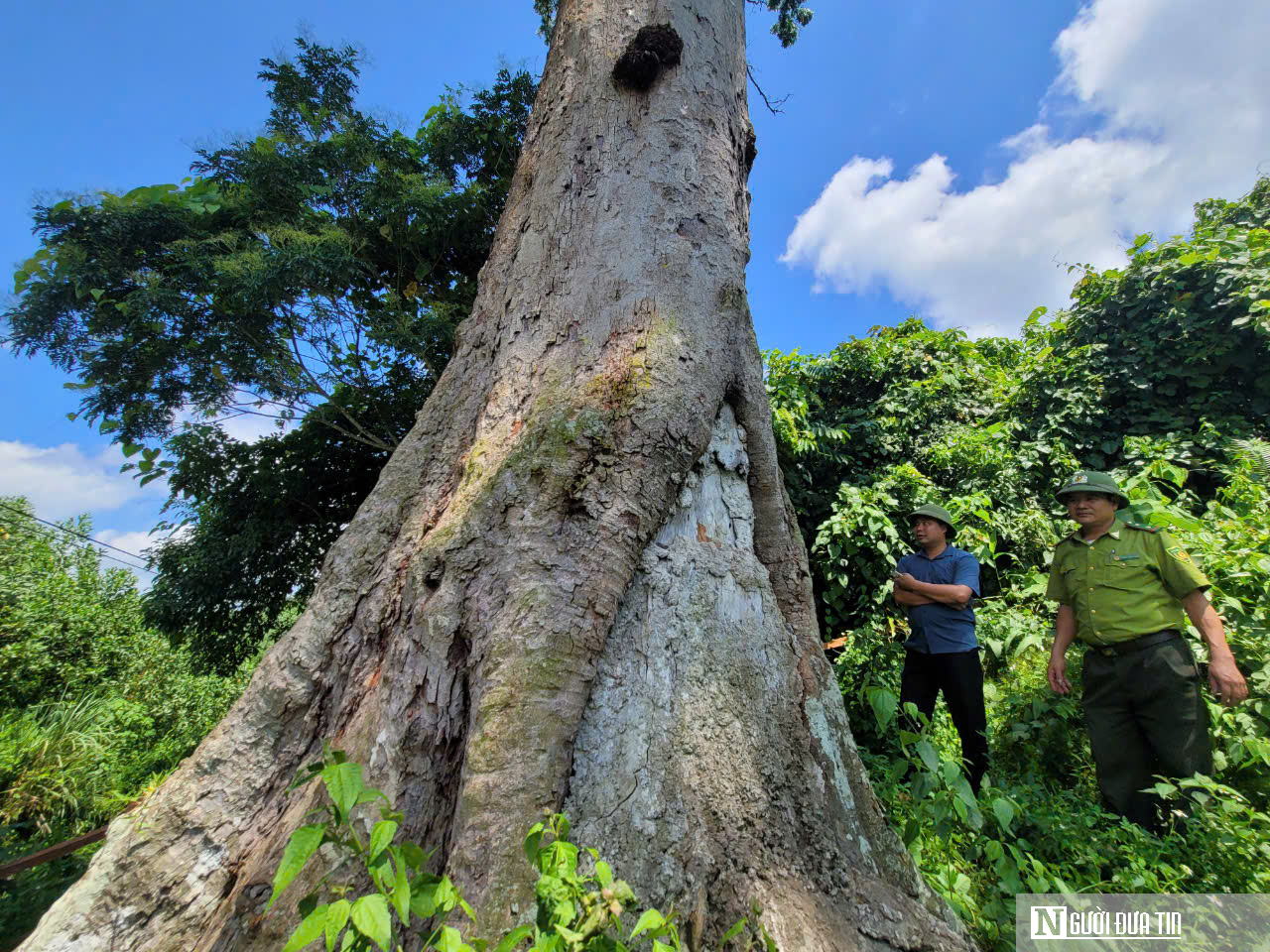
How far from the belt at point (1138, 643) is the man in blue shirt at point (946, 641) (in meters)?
0.56

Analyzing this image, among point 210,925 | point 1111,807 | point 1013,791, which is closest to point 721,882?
point 210,925

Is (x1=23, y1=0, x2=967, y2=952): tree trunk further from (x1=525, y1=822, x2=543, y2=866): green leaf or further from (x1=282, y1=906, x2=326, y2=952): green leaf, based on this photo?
(x1=282, y1=906, x2=326, y2=952): green leaf

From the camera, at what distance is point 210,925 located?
4.25ft

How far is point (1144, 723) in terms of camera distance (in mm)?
2631

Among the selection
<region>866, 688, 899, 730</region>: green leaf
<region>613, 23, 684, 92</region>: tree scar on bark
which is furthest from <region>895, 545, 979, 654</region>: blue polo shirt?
<region>613, 23, 684, 92</region>: tree scar on bark

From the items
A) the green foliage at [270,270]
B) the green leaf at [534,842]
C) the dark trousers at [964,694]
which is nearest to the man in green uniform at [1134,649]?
the dark trousers at [964,694]

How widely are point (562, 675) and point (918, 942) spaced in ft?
3.29

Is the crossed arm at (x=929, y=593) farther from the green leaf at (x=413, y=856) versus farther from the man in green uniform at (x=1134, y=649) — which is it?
the green leaf at (x=413, y=856)

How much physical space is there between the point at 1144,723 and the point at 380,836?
3.34m

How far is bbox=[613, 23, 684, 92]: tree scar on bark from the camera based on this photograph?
234 cm

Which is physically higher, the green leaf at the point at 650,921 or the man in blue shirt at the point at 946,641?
the man in blue shirt at the point at 946,641

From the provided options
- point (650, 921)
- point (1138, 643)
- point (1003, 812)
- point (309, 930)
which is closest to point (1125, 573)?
point (1138, 643)

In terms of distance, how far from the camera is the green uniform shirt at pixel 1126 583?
8.66 feet

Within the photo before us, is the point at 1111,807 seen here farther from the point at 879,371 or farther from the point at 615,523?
the point at 879,371
